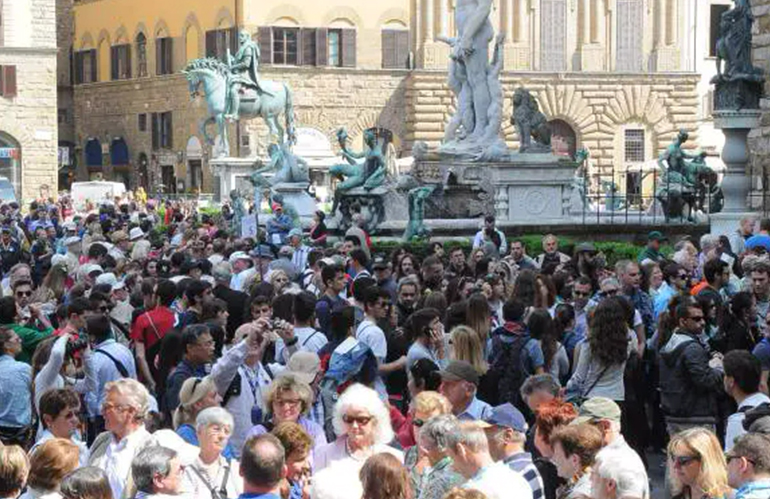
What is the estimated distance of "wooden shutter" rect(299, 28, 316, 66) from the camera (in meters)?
60.8

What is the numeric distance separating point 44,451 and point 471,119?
21690 mm

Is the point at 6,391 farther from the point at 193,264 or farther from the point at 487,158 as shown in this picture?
the point at 487,158

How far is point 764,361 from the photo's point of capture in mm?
11789

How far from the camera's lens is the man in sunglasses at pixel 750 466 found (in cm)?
780

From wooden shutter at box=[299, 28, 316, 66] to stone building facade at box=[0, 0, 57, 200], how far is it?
811 centimetres

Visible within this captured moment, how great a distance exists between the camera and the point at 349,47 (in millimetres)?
61250

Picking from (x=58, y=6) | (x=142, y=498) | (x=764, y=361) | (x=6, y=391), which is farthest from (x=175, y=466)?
(x=58, y=6)

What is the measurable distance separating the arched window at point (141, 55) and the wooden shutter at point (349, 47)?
7.63 metres

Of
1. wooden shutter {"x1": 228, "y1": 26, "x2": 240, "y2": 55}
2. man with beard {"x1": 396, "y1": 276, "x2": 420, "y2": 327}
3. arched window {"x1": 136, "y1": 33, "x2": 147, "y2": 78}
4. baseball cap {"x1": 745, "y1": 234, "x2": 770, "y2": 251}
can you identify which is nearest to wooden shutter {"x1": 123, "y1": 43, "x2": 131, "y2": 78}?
arched window {"x1": 136, "y1": 33, "x2": 147, "y2": 78}

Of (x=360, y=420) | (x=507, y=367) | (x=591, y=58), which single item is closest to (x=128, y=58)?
(x=591, y=58)

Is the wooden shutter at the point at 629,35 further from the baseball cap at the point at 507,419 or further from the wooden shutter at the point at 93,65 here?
the baseball cap at the point at 507,419

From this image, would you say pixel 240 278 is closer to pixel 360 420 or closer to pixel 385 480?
pixel 360 420

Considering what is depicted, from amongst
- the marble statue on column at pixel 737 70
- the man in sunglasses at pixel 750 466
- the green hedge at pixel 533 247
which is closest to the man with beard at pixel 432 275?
the green hedge at pixel 533 247

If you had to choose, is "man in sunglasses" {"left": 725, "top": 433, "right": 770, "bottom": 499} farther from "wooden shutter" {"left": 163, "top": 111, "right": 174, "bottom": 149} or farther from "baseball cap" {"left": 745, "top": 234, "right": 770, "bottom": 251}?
"wooden shutter" {"left": 163, "top": 111, "right": 174, "bottom": 149}
